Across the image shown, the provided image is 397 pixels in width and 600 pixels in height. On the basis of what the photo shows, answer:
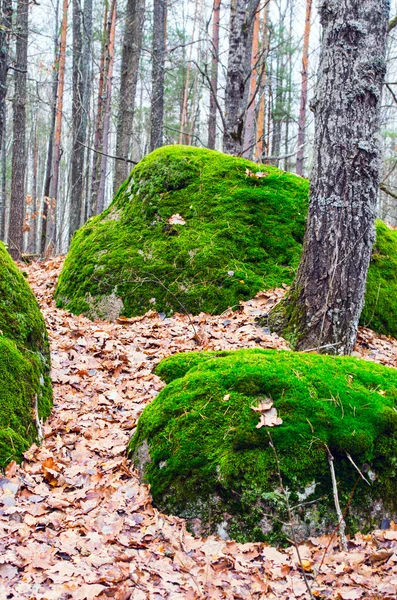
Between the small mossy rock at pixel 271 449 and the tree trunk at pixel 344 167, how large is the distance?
1.42 meters

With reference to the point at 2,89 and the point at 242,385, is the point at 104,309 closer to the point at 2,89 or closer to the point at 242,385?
the point at 242,385

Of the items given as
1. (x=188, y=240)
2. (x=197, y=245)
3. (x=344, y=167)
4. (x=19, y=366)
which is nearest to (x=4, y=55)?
(x=188, y=240)

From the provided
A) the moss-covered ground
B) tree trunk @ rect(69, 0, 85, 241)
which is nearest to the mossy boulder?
the moss-covered ground

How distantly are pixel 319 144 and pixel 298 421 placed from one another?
2861 millimetres

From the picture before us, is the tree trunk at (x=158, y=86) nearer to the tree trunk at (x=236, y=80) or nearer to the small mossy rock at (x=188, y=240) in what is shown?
the tree trunk at (x=236, y=80)

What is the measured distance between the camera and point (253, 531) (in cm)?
281

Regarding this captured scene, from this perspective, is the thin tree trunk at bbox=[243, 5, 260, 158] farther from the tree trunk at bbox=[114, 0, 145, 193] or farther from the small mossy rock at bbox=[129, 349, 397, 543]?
the small mossy rock at bbox=[129, 349, 397, 543]

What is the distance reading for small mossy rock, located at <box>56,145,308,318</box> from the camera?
21.1ft

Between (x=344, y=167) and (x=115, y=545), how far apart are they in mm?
3714

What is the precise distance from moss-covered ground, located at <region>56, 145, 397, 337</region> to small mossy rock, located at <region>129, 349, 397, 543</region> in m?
2.86

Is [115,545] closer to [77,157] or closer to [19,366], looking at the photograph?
[19,366]

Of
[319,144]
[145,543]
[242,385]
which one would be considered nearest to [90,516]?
[145,543]

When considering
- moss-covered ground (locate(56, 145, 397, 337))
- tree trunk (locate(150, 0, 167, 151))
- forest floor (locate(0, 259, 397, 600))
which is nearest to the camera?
forest floor (locate(0, 259, 397, 600))

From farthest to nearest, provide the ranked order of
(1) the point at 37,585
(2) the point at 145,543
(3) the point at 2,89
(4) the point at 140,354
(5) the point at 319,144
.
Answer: (3) the point at 2,89 < (4) the point at 140,354 < (5) the point at 319,144 < (2) the point at 145,543 < (1) the point at 37,585
